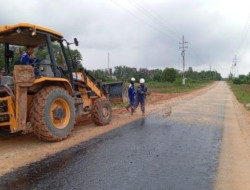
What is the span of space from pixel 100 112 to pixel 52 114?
2573 mm

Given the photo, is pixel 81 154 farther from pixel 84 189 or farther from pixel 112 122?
pixel 112 122

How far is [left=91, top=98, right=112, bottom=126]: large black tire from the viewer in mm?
9938

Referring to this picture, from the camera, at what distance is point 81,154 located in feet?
21.4

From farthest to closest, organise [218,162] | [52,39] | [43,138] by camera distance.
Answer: [52,39] < [43,138] < [218,162]

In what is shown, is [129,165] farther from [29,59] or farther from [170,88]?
[170,88]

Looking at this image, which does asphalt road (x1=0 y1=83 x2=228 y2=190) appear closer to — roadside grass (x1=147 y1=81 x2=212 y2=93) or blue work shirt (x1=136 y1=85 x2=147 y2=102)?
blue work shirt (x1=136 y1=85 x2=147 y2=102)

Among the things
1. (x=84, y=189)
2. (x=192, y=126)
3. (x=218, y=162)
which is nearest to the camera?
(x=84, y=189)

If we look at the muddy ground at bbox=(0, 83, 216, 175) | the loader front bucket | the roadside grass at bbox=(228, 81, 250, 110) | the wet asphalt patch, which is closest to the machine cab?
the muddy ground at bbox=(0, 83, 216, 175)

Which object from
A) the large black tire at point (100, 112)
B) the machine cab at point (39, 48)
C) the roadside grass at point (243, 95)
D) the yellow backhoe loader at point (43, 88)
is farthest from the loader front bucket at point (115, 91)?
the roadside grass at point (243, 95)

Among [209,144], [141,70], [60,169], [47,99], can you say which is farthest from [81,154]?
[141,70]

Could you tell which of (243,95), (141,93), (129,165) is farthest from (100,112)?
(243,95)

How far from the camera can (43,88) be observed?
7543 millimetres

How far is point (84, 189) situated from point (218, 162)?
9.60 feet

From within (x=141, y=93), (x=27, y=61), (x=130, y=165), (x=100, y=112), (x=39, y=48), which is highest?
(x=39, y=48)
